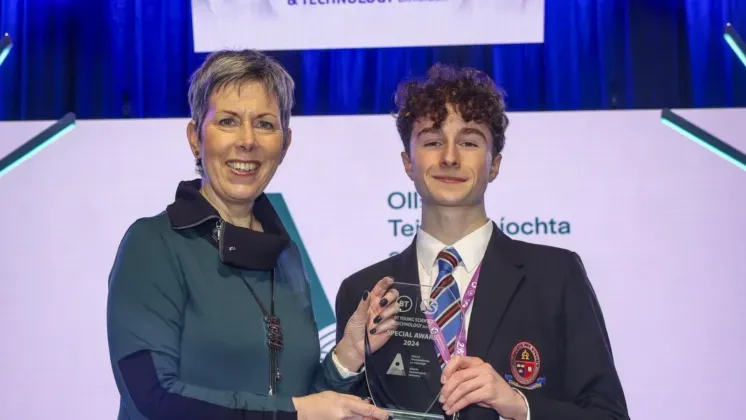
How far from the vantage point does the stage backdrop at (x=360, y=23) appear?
12.4ft

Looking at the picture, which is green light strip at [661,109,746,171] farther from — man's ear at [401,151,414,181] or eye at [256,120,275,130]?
eye at [256,120,275,130]

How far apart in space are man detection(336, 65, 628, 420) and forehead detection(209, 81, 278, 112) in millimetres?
502

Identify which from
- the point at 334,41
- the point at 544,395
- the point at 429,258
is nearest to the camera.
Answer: the point at 544,395

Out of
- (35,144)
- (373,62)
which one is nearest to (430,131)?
(373,62)

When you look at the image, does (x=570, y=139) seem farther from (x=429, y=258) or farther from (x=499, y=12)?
(x=429, y=258)

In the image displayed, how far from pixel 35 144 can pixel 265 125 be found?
1.68 meters

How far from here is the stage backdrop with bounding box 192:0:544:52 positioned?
3.79m

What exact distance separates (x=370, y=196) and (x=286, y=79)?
153cm

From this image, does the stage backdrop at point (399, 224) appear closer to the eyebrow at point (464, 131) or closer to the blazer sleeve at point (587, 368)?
the eyebrow at point (464, 131)

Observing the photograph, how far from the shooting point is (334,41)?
385 centimetres

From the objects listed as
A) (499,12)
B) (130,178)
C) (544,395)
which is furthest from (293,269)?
(499,12)

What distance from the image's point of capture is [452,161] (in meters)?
2.33

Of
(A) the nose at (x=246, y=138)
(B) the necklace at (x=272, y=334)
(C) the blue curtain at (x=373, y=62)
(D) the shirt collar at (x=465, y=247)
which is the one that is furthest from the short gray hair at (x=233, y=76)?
(C) the blue curtain at (x=373, y=62)

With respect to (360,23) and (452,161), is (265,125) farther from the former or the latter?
(360,23)
